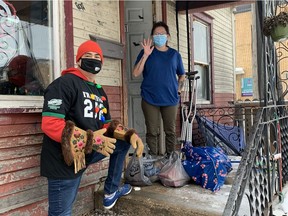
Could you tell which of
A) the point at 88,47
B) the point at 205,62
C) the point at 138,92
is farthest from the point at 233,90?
the point at 88,47

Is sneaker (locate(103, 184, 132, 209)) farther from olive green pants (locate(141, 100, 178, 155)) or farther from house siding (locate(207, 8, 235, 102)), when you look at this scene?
house siding (locate(207, 8, 235, 102))

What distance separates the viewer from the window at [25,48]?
2.55m

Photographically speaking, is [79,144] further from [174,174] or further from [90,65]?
[174,174]

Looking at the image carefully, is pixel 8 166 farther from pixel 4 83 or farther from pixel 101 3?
pixel 101 3

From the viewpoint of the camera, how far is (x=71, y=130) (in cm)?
194

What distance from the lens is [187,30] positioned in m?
5.33

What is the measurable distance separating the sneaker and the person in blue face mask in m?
0.77

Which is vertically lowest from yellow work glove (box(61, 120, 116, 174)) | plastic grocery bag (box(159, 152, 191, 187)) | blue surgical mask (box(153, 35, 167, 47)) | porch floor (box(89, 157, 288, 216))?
porch floor (box(89, 157, 288, 216))

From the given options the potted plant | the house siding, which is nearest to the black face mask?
the potted plant

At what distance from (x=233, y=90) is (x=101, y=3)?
6.00 meters

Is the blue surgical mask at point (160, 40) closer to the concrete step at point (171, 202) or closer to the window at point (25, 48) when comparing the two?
the window at point (25, 48)

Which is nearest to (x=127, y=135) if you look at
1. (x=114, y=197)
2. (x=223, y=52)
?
(x=114, y=197)

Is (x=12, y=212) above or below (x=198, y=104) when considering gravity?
below

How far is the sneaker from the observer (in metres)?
2.83
